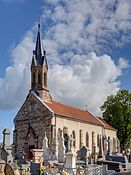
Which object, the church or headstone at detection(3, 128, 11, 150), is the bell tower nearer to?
the church

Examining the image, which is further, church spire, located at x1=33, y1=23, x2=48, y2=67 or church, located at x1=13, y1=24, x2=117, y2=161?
church spire, located at x1=33, y1=23, x2=48, y2=67

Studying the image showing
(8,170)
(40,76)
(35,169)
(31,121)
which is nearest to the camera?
(8,170)

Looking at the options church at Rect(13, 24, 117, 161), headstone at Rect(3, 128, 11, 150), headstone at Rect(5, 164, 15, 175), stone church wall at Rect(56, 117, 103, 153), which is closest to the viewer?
headstone at Rect(5, 164, 15, 175)

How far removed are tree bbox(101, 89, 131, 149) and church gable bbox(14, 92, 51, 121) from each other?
69.2ft

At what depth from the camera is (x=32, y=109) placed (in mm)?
45688

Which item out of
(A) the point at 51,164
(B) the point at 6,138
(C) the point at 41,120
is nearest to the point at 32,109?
(C) the point at 41,120

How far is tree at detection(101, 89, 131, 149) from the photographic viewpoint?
60.7 metres

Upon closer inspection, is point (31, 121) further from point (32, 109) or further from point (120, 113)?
point (120, 113)

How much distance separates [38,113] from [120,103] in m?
22.1

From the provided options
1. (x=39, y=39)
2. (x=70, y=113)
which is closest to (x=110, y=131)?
(x=70, y=113)

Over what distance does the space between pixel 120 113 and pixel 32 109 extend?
2125cm

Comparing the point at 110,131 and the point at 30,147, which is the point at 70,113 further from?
the point at 110,131

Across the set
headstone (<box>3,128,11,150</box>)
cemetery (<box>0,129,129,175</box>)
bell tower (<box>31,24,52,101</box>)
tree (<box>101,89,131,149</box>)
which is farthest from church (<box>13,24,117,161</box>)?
tree (<box>101,89,131,149</box>)

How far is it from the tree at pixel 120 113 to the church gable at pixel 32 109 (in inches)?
830
